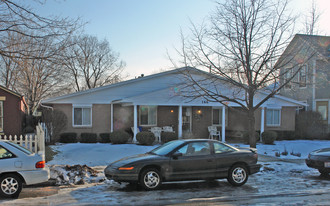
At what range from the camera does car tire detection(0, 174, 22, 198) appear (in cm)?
692

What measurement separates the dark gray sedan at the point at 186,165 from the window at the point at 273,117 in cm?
1393

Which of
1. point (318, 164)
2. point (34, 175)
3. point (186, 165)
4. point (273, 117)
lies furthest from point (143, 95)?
point (34, 175)

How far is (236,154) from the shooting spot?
895 cm

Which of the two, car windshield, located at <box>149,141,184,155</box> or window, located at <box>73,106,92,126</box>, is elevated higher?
window, located at <box>73,106,92,126</box>

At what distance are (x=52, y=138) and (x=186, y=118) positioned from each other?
914 centimetres

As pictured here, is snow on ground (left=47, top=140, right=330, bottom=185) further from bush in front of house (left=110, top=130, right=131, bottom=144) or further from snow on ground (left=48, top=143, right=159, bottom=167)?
bush in front of house (left=110, top=130, right=131, bottom=144)

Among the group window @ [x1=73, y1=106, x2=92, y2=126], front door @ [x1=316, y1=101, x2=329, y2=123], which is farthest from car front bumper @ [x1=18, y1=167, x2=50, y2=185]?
front door @ [x1=316, y1=101, x2=329, y2=123]

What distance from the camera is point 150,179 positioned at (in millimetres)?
7988

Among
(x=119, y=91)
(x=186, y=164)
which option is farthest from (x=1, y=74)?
(x=186, y=164)

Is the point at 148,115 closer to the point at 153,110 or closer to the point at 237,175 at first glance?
the point at 153,110

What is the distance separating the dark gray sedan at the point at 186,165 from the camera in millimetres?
7961

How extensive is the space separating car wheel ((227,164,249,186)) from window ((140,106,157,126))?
12190 mm

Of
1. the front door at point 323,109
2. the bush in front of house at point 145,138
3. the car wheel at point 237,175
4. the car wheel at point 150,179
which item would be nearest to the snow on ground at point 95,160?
the bush in front of house at point 145,138

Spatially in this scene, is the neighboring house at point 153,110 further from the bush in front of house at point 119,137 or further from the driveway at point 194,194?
the driveway at point 194,194
